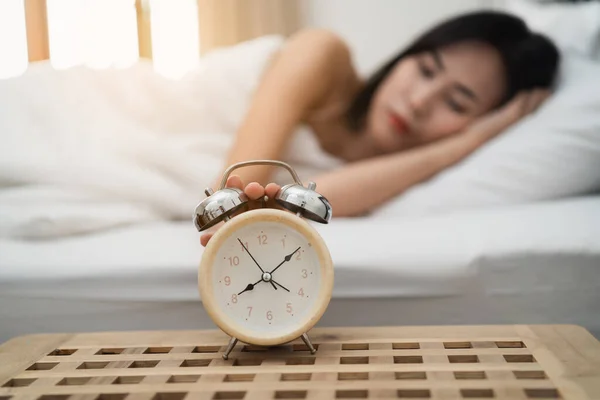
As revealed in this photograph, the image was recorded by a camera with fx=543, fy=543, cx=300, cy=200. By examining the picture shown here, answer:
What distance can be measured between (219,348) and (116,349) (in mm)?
143

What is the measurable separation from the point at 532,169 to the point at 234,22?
5.68 ft

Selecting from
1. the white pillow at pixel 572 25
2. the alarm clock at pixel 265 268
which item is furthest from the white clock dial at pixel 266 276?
the white pillow at pixel 572 25

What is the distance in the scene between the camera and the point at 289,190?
2.31 feet

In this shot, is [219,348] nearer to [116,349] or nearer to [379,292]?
[116,349]

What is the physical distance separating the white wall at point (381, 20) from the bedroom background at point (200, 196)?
0.47 m

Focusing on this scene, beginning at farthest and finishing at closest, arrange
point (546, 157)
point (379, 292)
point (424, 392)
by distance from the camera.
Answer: point (546, 157), point (379, 292), point (424, 392)

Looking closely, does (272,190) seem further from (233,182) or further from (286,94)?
(286,94)

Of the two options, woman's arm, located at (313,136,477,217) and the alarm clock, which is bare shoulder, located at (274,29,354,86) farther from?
the alarm clock

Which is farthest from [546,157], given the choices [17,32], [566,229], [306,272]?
[17,32]

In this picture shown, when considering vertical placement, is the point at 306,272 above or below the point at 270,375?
above

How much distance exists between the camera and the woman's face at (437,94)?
1.50 meters

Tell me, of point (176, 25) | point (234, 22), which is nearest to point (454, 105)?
point (234, 22)

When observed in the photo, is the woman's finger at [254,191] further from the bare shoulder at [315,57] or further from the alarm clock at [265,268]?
the bare shoulder at [315,57]

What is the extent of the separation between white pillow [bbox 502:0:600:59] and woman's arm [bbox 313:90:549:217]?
0.19 meters
